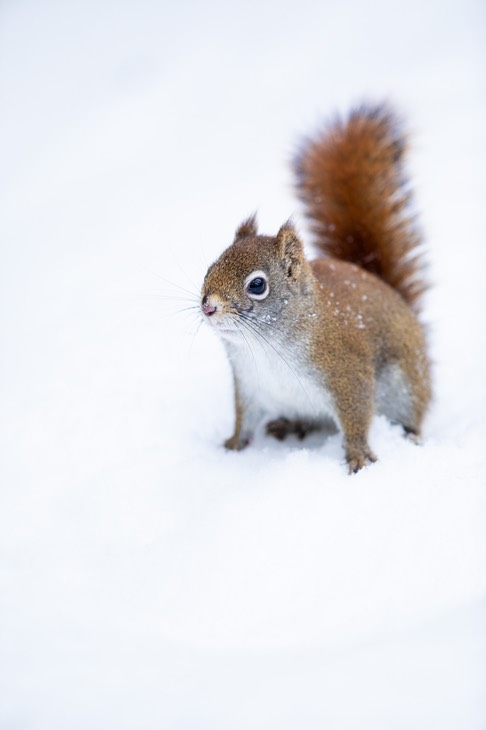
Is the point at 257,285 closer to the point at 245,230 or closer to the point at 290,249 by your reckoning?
the point at 290,249

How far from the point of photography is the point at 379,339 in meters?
2.25

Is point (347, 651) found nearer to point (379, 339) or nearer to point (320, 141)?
point (379, 339)

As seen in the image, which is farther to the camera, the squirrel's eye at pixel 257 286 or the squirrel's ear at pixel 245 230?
the squirrel's ear at pixel 245 230

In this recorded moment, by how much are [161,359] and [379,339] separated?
906 millimetres

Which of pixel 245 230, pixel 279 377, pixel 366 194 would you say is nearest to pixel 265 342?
pixel 279 377

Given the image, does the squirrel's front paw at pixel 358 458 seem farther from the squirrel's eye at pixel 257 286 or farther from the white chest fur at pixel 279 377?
the squirrel's eye at pixel 257 286

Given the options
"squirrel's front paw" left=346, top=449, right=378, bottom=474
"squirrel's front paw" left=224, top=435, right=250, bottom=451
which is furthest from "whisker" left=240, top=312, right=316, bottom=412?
"squirrel's front paw" left=224, top=435, right=250, bottom=451

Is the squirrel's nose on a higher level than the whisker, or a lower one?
higher

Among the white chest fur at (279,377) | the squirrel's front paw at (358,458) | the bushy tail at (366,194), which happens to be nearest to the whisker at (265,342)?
the white chest fur at (279,377)

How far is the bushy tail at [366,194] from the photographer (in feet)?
8.29

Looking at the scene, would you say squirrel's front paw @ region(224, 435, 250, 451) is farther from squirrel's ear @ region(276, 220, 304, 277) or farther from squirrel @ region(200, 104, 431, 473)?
squirrel's ear @ region(276, 220, 304, 277)

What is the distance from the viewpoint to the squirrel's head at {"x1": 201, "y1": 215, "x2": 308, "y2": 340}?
185 cm

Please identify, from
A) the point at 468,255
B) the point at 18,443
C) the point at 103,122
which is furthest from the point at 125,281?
the point at 103,122

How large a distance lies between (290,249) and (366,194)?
701 millimetres
